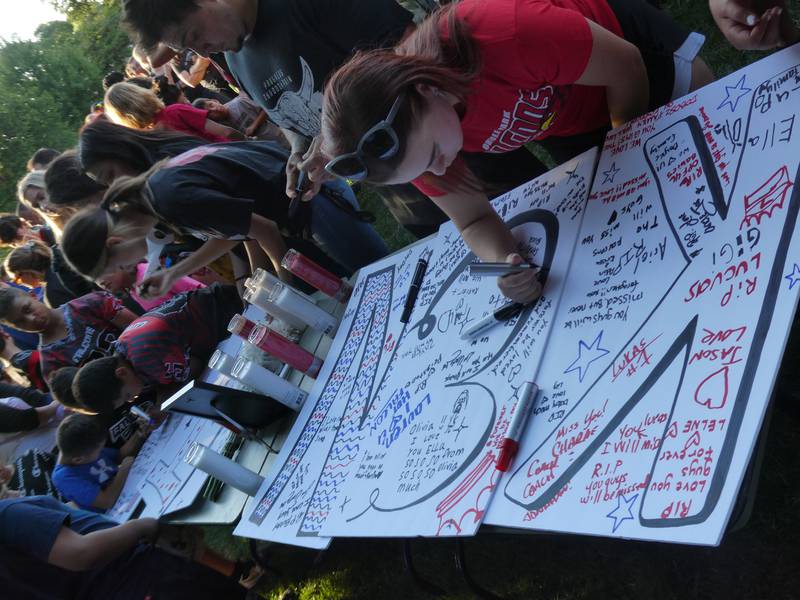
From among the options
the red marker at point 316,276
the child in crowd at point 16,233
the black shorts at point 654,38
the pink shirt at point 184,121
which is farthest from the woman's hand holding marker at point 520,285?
the child in crowd at point 16,233

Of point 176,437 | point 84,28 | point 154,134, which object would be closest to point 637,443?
point 176,437

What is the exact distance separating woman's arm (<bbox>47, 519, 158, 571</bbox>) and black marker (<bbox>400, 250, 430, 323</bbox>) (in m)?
1.31

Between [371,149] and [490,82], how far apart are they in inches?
12.1

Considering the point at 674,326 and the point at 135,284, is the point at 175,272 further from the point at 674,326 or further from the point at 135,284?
the point at 674,326

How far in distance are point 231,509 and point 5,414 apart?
8.16 ft

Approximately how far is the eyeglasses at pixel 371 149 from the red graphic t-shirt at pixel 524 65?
0.21m

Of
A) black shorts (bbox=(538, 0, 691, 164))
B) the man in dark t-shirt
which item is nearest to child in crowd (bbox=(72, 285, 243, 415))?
the man in dark t-shirt

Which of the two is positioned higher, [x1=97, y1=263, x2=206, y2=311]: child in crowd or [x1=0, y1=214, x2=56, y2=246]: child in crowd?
[x1=0, y1=214, x2=56, y2=246]: child in crowd

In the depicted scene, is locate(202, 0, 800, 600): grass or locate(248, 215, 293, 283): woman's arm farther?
locate(248, 215, 293, 283): woman's arm

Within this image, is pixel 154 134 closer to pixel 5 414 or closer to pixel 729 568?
pixel 5 414

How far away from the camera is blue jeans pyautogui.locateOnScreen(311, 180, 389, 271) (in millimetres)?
2820

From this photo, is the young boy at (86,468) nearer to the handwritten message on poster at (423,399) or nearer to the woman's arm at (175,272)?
the woman's arm at (175,272)

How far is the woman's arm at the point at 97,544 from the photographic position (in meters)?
2.26

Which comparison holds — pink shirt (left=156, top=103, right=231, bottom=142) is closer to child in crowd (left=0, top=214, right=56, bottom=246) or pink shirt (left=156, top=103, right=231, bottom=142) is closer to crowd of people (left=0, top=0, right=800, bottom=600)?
crowd of people (left=0, top=0, right=800, bottom=600)
